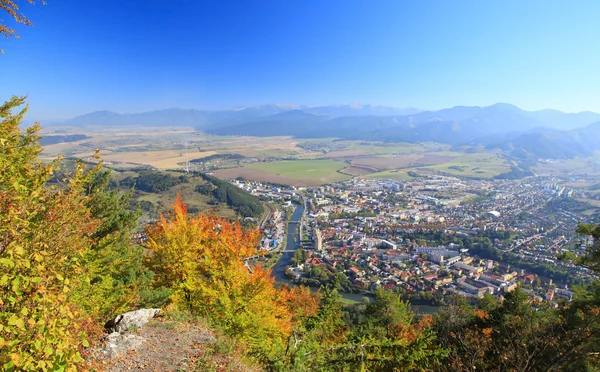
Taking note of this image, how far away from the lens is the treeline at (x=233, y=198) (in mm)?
44906

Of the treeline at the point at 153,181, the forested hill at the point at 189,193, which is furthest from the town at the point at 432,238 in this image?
the treeline at the point at 153,181

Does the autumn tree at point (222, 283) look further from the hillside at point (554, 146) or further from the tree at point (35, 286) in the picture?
the hillside at point (554, 146)

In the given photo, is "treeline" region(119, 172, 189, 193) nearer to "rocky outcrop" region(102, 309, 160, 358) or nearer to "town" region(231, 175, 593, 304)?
"town" region(231, 175, 593, 304)

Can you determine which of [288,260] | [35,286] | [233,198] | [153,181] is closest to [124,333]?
[35,286]

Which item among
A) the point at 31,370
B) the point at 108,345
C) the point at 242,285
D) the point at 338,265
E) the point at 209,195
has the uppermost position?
the point at 31,370

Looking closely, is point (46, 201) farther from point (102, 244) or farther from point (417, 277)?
point (417, 277)

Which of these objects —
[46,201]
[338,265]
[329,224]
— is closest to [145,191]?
[329,224]

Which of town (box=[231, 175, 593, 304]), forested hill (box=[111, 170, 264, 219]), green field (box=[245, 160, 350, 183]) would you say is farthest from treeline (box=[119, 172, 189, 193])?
green field (box=[245, 160, 350, 183])

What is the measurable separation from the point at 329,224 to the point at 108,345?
38.8 m

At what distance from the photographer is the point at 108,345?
462 centimetres

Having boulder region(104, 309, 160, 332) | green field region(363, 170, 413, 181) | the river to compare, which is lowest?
the river

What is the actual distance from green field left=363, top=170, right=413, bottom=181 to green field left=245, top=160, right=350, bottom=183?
7717mm

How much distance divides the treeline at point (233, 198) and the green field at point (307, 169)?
24.4 metres

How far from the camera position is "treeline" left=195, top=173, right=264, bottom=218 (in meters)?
44.9
